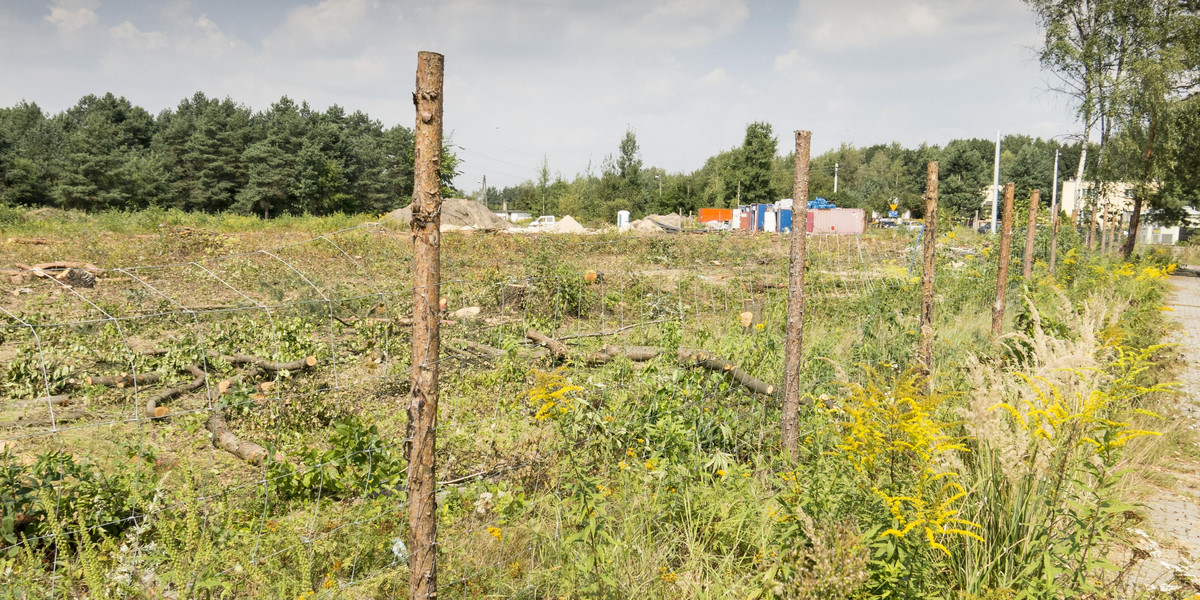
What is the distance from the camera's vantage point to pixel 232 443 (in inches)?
173

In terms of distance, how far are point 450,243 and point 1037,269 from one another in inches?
555

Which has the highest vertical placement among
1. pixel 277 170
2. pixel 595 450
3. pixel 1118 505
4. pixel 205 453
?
pixel 277 170

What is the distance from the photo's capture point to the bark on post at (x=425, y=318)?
2139 millimetres

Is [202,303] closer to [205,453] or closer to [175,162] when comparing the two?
[205,453]

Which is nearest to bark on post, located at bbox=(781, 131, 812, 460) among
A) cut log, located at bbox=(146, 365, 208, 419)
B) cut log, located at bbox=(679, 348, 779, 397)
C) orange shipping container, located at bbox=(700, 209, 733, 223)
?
cut log, located at bbox=(679, 348, 779, 397)

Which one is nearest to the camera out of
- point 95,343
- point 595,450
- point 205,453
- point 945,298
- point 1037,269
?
point 595,450

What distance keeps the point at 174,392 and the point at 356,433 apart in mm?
2931

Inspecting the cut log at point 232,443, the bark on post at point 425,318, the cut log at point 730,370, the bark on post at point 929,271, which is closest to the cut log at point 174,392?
the cut log at point 232,443

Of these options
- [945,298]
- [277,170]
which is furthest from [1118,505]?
[277,170]

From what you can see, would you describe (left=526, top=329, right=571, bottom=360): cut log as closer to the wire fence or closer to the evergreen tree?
the wire fence

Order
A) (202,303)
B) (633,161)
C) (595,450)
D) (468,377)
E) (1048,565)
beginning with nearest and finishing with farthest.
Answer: (1048,565) → (595,450) → (468,377) → (202,303) → (633,161)

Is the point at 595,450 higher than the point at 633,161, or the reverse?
the point at 633,161

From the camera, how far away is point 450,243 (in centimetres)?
1883

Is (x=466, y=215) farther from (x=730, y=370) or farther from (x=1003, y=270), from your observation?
(x=730, y=370)
